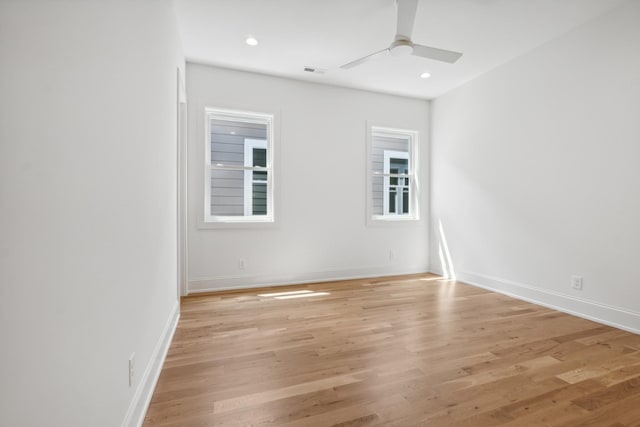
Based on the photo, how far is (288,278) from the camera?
163 inches

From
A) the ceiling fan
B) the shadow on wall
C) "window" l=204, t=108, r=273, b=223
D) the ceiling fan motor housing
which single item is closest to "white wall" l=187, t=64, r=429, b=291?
"window" l=204, t=108, r=273, b=223

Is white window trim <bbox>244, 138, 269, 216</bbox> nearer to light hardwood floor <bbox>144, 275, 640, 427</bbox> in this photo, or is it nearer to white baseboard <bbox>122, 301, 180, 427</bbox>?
light hardwood floor <bbox>144, 275, 640, 427</bbox>

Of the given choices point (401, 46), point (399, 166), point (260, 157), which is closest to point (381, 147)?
point (399, 166)

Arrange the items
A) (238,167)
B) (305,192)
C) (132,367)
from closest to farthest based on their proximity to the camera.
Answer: (132,367) → (238,167) → (305,192)

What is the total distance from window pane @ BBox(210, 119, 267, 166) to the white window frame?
1.70 metres

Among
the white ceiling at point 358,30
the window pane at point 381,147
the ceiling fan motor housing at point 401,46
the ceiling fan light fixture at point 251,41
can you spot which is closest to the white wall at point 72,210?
the white ceiling at point 358,30

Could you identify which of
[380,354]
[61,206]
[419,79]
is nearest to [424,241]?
[419,79]

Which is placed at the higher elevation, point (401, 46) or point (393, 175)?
point (401, 46)

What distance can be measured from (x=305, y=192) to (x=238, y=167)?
0.96 meters

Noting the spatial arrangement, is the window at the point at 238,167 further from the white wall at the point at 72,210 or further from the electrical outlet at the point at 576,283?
the electrical outlet at the point at 576,283

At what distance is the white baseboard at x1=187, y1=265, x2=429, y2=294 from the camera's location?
12.3ft

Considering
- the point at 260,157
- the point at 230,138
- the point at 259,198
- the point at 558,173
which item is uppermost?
the point at 230,138

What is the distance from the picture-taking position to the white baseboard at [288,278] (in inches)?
148

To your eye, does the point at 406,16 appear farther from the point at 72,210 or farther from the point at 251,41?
the point at 72,210
